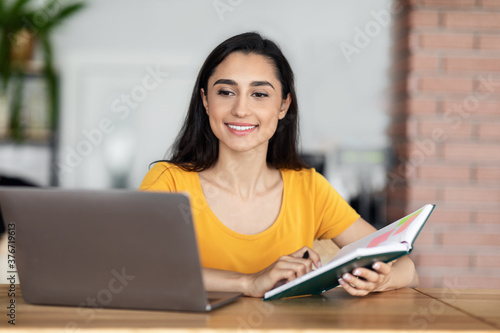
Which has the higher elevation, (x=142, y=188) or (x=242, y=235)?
(x=142, y=188)

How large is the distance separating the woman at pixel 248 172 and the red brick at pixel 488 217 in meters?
1.15

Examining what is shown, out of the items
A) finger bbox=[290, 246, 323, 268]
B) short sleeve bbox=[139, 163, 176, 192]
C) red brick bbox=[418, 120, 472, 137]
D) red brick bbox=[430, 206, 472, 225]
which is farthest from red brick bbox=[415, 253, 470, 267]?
finger bbox=[290, 246, 323, 268]

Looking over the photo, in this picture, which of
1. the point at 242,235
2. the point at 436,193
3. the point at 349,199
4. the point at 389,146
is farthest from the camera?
the point at 349,199

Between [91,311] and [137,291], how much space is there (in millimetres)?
83

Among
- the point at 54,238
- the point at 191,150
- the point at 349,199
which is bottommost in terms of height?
the point at 349,199

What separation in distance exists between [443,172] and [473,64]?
0.52m

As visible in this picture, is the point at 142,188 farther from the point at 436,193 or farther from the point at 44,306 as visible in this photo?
the point at 436,193

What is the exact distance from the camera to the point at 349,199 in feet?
10.7

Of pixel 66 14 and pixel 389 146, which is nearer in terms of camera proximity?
pixel 389 146

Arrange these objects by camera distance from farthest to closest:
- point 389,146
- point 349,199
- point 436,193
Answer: point 349,199 < point 389,146 < point 436,193

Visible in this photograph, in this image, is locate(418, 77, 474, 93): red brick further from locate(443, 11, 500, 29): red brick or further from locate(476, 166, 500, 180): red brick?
locate(476, 166, 500, 180): red brick

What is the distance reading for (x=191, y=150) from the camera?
1833mm

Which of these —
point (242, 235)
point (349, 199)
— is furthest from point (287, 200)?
point (349, 199)

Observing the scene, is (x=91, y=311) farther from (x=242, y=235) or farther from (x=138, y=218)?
(x=242, y=235)
